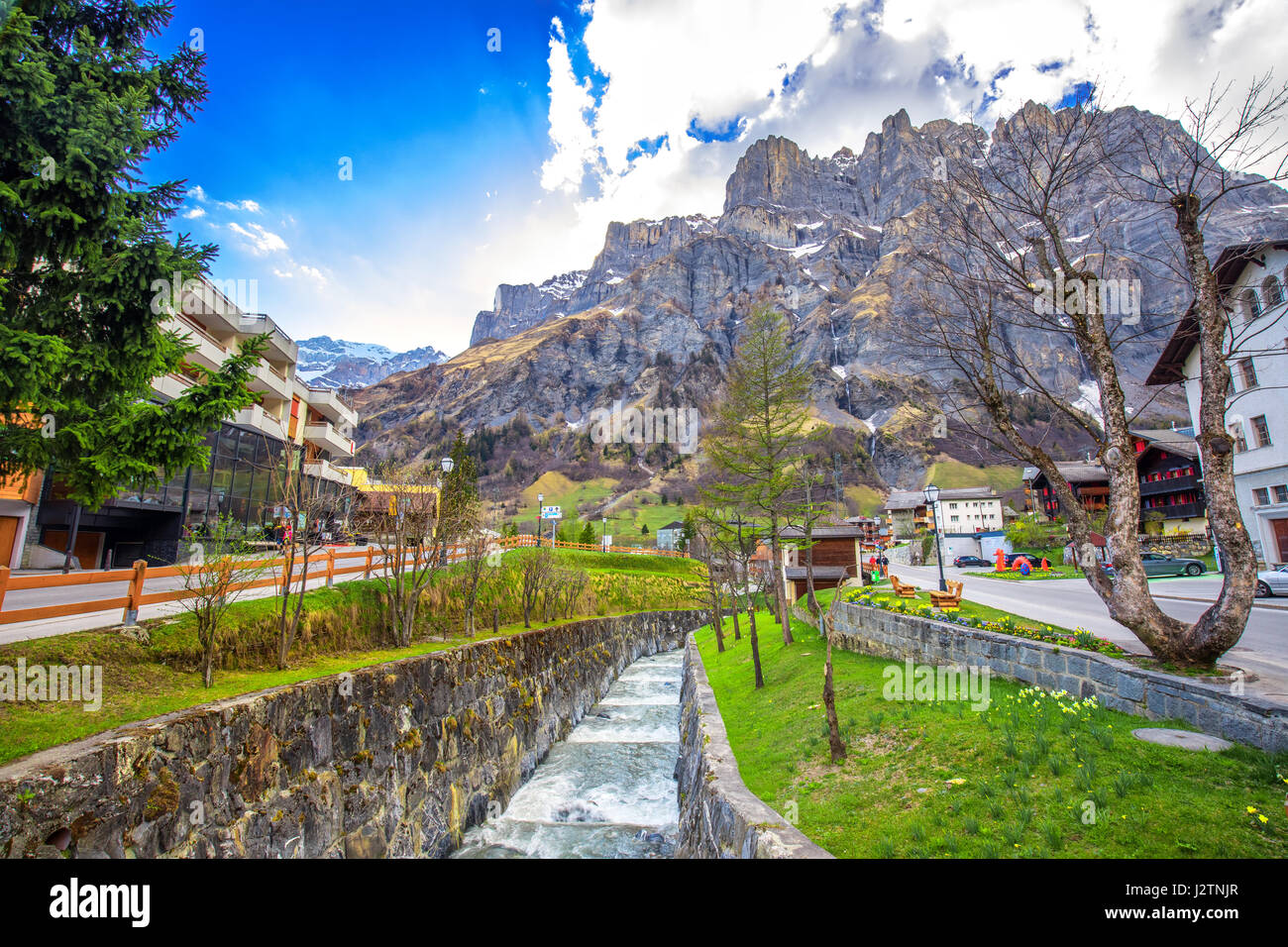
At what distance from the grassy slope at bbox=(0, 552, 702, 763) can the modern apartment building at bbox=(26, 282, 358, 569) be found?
21.8 ft

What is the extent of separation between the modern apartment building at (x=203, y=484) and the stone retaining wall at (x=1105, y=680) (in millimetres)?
17538

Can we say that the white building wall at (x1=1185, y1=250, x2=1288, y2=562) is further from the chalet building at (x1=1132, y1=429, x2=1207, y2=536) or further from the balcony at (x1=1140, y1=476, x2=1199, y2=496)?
the balcony at (x1=1140, y1=476, x2=1199, y2=496)

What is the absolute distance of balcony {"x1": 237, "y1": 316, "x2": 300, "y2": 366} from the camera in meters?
29.1

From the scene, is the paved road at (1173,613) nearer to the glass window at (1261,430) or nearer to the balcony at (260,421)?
the glass window at (1261,430)

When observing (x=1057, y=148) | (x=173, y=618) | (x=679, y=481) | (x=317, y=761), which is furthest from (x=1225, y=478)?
(x=679, y=481)

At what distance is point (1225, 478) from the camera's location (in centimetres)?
679

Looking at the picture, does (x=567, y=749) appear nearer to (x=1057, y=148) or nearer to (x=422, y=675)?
(x=422, y=675)

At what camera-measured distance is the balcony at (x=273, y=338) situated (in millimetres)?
29109

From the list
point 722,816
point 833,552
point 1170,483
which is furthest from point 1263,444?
point 722,816

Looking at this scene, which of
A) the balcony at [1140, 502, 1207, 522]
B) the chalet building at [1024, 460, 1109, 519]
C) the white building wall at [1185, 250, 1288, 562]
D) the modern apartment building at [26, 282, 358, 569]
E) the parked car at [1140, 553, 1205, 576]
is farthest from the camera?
the chalet building at [1024, 460, 1109, 519]

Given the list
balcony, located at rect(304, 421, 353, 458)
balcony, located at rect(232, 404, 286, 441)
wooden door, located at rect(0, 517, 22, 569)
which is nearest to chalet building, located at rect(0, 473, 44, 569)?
wooden door, located at rect(0, 517, 22, 569)

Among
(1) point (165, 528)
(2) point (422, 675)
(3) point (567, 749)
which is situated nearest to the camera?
(2) point (422, 675)

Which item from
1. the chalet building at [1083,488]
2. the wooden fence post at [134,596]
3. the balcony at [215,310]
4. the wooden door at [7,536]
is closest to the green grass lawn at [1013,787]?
the wooden fence post at [134,596]
